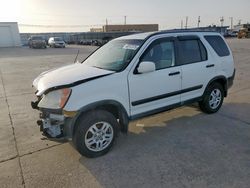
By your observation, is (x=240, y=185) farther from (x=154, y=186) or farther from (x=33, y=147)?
(x=33, y=147)

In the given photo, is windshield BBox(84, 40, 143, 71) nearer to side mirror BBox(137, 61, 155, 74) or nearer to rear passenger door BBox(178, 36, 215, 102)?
side mirror BBox(137, 61, 155, 74)

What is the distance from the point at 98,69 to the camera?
3715 millimetres

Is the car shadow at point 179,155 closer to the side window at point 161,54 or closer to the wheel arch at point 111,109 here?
the wheel arch at point 111,109

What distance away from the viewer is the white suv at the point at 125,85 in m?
3.16

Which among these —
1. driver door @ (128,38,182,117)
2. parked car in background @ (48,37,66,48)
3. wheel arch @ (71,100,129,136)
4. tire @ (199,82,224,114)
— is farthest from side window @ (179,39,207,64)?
parked car in background @ (48,37,66,48)

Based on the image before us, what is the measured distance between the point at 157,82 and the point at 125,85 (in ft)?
2.16

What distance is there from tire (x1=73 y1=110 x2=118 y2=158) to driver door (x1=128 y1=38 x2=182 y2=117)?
47 centimetres

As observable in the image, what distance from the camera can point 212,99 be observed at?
5.00 m

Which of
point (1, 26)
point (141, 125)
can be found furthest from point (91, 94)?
point (1, 26)

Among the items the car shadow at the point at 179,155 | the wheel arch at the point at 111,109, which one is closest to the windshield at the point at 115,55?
the wheel arch at the point at 111,109

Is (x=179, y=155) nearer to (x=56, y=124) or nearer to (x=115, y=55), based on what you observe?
(x=56, y=124)

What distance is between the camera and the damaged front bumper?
311cm

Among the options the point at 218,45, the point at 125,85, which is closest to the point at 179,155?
the point at 125,85

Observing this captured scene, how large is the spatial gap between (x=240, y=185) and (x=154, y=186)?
1.05 meters
